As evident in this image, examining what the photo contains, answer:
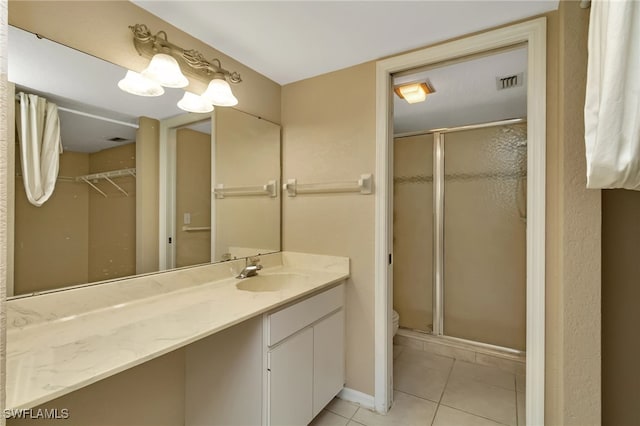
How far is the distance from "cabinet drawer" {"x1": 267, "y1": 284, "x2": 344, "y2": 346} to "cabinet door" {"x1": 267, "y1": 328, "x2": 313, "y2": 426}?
0.05 metres

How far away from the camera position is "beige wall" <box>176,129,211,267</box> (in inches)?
63.1

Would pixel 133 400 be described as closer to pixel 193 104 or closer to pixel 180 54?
pixel 193 104

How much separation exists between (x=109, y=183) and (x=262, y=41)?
3.68 feet

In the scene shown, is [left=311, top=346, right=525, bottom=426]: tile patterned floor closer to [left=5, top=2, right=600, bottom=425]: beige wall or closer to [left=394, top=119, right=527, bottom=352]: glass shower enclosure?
[left=5, top=2, right=600, bottom=425]: beige wall

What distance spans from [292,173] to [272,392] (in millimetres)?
1420

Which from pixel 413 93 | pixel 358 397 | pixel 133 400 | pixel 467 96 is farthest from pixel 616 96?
pixel 133 400

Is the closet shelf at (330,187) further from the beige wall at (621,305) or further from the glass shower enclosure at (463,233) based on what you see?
the glass shower enclosure at (463,233)

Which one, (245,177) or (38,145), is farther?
(245,177)

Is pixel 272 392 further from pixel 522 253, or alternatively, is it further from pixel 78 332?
pixel 522 253

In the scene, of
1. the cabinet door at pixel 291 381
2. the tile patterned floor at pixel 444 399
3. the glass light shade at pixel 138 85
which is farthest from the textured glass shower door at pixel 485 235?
the glass light shade at pixel 138 85

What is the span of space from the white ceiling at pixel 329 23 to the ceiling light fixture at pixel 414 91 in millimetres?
424

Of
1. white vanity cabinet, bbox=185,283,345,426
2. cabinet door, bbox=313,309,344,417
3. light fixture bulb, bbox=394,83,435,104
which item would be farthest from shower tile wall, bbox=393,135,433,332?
white vanity cabinet, bbox=185,283,345,426

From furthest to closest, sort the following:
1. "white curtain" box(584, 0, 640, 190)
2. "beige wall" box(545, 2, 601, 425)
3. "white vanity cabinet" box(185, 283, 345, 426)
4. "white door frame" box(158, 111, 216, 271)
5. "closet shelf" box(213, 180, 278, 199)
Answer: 1. "closet shelf" box(213, 180, 278, 199)
2. "white door frame" box(158, 111, 216, 271)
3. "white vanity cabinet" box(185, 283, 345, 426)
4. "beige wall" box(545, 2, 601, 425)
5. "white curtain" box(584, 0, 640, 190)

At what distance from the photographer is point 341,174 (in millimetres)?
1954
